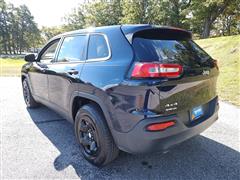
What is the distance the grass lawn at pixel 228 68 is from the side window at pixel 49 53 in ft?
14.2

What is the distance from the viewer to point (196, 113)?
2.43 m

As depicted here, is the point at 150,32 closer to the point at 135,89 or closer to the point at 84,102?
the point at 135,89

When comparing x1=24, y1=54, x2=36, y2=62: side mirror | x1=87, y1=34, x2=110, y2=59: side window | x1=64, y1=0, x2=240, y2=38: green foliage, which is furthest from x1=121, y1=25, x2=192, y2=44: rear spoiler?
x1=64, y1=0, x2=240, y2=38: green foliage

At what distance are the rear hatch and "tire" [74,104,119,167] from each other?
0.75 meters

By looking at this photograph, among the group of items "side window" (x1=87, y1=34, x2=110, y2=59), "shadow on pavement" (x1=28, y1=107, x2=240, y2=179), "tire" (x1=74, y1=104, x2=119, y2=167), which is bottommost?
"shadow on pavement" (x1=28, y1=107, x2=240, y2=179)

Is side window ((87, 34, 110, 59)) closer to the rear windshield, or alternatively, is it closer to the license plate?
the rear windshield

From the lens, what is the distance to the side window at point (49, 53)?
12.3ft

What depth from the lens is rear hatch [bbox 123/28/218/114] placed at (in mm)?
2037

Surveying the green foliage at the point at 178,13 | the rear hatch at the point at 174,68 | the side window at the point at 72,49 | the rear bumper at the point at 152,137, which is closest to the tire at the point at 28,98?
the side window at the point at 72,49

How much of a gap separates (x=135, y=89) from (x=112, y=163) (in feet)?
4.07

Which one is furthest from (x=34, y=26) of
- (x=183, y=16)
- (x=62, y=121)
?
(x=62, y=121)

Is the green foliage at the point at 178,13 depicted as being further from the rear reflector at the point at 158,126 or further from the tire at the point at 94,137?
the rear reflector at the point at 158,126

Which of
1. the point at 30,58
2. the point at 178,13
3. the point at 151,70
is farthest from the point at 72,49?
the point at 178,13

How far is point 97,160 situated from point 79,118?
0.62m
